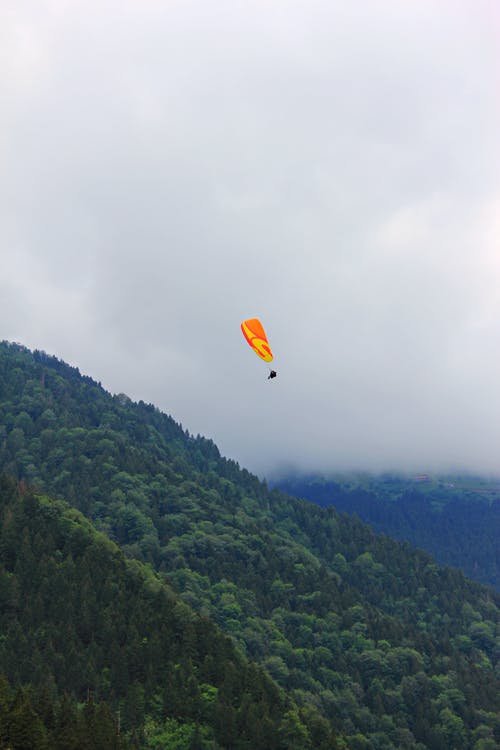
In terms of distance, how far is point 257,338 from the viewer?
14500 cm

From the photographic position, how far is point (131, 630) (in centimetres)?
17675

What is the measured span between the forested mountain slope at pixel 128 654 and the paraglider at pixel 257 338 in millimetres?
57881

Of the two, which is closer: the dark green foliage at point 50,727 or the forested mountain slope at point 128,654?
the dark green foliage at point 50,727

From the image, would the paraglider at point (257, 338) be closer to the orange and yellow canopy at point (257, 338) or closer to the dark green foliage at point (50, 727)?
the orange and yellow canopy at point (257, 338)

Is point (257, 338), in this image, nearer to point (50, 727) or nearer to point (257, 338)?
point (257, 338)

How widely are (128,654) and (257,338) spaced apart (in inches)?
2556


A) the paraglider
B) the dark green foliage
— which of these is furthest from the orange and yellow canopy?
the dark green foliage

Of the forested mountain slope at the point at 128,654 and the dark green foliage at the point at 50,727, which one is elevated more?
the forested mountain slope at the point at 128,654

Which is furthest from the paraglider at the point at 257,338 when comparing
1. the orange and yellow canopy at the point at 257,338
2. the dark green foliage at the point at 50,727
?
the dark green foliage at the point at 50,727

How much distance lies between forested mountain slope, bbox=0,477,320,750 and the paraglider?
5788 centimetres

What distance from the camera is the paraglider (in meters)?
143

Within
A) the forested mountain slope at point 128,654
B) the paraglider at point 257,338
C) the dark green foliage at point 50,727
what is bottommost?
the dark green foliage at point 50,727

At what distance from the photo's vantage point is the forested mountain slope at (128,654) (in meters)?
156

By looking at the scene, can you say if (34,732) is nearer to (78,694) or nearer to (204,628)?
(78,694)
